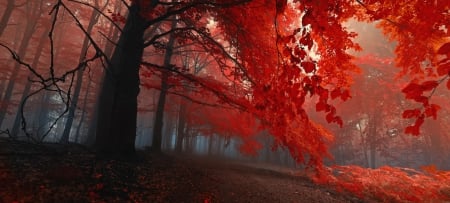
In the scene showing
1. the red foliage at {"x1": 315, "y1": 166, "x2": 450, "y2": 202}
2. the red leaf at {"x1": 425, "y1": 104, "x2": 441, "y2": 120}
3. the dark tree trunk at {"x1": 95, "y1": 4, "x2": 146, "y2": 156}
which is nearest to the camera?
the red leaf at {"x1": 425, "y1": 104, "x2": 441, "y2": 120}

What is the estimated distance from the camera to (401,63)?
7.86 metres

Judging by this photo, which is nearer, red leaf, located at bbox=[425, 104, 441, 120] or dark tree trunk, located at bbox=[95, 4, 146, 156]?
red leaf, located at bbox=[425, 104, 441, 120]

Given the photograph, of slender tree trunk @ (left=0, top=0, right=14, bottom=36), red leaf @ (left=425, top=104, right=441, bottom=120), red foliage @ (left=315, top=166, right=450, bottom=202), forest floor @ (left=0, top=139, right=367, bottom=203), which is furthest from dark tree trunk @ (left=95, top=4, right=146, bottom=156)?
slender tree trunk @ (left=0, top=0, right=14, bottom=36)

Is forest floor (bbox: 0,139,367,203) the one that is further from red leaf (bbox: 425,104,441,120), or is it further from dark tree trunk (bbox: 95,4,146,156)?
red leaf (bbox: 425,104,441,120)

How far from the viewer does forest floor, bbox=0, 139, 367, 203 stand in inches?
174

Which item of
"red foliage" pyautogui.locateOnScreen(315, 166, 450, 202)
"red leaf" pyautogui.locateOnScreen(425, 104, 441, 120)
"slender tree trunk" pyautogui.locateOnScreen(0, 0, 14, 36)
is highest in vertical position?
"slender tree trunk" pyautogui.locateOnScreen(0, 0, 14, 36)

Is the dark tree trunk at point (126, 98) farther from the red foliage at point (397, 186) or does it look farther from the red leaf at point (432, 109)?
the red leaf at point (432, 109)

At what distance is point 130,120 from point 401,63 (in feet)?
26.3

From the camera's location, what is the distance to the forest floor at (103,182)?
174 inches

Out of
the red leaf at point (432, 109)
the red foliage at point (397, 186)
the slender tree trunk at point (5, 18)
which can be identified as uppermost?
the slender tree trunk at point (5, 18)

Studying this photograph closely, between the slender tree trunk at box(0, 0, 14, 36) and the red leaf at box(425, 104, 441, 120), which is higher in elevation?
the slender tree trunk at box(0, 0, 14, 36)

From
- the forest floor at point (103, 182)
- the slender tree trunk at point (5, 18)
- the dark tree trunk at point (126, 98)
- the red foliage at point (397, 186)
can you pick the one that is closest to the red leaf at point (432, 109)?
the forest floor at point (103, 182)

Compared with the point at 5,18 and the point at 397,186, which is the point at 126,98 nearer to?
the point at 397,186

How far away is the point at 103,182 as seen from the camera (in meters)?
5.14
